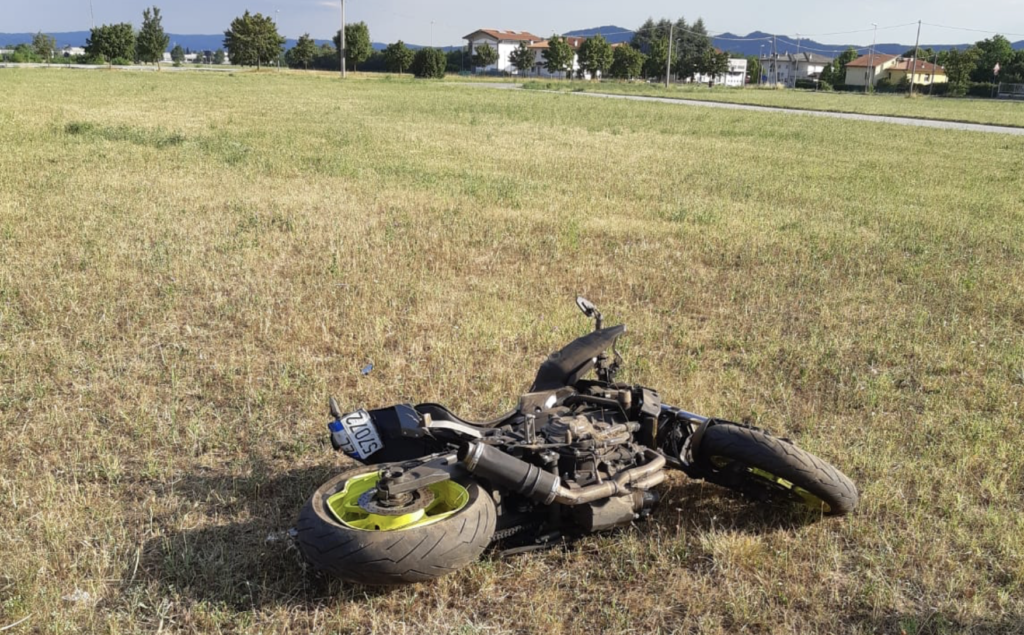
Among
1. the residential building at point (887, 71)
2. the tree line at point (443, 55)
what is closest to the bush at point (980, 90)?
the tree line at point (443, 55)

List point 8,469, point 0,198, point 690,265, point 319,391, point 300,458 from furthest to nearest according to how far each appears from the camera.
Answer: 1. point 0,198
2. point 690,265
3. point 319,391
4. point 300,458
5. point 8,469

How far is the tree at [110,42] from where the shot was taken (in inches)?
3214

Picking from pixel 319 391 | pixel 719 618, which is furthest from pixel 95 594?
pixel 719 618

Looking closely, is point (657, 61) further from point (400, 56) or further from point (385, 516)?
point (385, 516)

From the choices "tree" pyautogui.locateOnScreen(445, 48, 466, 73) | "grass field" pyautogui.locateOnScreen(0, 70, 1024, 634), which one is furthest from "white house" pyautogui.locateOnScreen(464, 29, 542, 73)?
"grass field" pyautogui.locateOnScreen(0, 70, 1024, 634)

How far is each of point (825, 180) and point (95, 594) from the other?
14.6 m

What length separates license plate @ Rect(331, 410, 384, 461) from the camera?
3.69 meters

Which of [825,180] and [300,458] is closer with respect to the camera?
[300,458]

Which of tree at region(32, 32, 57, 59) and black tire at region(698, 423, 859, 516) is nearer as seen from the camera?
black tire at region(698, 423, 859, 516)

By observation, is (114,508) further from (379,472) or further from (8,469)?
(379,472)

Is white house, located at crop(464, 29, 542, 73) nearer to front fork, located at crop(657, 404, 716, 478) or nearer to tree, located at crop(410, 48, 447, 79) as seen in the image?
tree, located at crop(410, 48, 447, 79)

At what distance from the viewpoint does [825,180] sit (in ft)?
49.1

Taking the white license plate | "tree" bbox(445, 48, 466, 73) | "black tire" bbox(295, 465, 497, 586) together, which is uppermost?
"tree" bbox(445, 48, 466, 73)

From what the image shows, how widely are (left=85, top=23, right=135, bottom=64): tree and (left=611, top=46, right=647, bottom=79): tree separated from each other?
55493 millimetres
